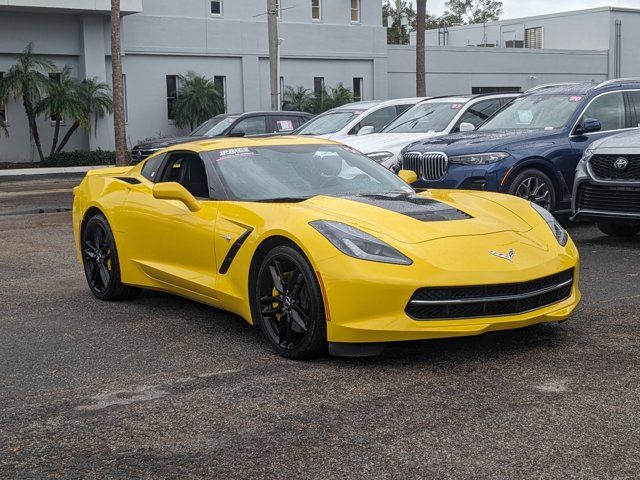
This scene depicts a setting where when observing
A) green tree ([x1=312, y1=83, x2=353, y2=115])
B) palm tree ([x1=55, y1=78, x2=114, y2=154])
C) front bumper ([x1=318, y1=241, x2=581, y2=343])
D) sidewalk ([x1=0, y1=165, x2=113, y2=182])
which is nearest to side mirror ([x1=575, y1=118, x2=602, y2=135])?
front bumper ([x1=318, y1=241, x2=581, y2=343])

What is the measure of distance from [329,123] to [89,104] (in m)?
15.4

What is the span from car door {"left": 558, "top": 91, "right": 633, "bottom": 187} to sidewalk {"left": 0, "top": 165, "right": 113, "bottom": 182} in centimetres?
1846

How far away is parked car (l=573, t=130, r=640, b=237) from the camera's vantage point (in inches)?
390

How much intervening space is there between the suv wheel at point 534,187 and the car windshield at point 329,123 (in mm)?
5741

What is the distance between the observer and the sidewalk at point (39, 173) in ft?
Answer: 88.9

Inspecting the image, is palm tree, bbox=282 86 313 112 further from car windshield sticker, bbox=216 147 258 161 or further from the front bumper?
the front bumper

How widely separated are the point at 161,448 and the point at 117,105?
23.6 metres

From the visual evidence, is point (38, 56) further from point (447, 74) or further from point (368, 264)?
point (368, 264)

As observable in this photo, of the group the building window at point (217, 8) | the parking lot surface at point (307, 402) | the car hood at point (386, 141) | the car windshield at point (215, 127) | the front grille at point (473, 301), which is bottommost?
the parking lot surface at point (307, 402)

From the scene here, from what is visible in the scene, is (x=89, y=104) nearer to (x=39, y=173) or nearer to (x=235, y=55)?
(x=39, y=173)

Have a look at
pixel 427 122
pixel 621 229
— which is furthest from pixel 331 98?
pixel 621 229

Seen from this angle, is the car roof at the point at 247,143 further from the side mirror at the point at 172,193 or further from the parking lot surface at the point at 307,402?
the parking lot surface at the point at 307,402

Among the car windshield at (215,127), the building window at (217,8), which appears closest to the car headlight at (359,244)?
the car windshield at (215,127)

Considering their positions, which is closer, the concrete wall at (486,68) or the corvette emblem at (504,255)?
the corvette emblem at (504,255)
